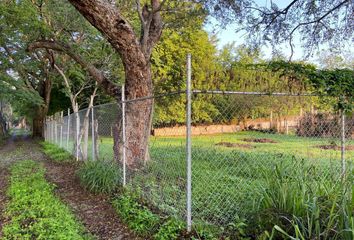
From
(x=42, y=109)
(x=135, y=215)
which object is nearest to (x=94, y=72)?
(x=135, y=215)

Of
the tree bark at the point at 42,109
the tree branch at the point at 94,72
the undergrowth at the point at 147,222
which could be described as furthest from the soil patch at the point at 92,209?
the tree bark at the point at 42,109

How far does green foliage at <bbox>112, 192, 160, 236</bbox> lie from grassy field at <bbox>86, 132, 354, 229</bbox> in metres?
0.20

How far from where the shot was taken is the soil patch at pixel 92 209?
171 inches

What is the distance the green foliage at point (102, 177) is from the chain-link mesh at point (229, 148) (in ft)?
0.81

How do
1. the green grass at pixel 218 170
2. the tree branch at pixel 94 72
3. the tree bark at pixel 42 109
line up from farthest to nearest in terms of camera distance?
the tree bark at pixel 42 109 → the tree branch at pixel 94 72 → the green grass at pixel 218 170

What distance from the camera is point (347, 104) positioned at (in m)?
4.34

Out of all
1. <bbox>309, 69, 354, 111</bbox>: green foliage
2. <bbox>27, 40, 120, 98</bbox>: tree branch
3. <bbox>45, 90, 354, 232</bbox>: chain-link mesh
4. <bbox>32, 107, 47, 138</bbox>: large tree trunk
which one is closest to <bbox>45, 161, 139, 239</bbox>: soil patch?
<bbox>45, 90, 354, 232</bbox>: chain-link mesh

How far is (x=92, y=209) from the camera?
5324mm

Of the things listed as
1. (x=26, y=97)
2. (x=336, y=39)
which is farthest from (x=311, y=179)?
(x=26, y=97)

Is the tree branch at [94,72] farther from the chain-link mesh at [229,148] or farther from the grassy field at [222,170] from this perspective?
the grassy field at [222,170]

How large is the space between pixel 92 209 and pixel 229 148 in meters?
2.49

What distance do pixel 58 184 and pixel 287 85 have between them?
5256mm

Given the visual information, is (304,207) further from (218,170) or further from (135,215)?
(218,170)

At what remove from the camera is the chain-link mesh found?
13.7ft
